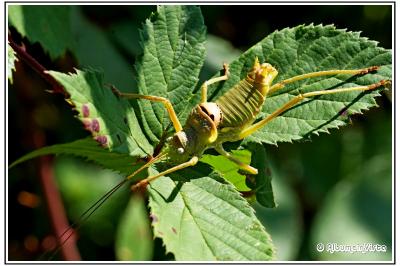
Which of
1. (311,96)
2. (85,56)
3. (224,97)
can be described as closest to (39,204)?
(85,56)

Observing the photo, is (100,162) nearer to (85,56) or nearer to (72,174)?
(85,56)

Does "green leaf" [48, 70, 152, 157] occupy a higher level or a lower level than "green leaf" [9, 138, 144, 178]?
higher

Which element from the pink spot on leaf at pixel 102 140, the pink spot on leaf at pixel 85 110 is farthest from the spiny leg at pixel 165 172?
the pink spot on leaf at pixel 85 110

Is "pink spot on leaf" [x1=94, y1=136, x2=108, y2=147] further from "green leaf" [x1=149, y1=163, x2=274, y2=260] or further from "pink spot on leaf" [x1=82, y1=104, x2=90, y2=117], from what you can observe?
"green leaf" [x1=149, y1=163, x2=274, y2=260]

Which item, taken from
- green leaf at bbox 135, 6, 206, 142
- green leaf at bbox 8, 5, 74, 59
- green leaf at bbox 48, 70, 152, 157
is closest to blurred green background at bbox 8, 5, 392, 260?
green leaf at bbox 8, 5, 74, 59

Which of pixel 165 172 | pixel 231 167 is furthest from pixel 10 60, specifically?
A: pixel 231 167

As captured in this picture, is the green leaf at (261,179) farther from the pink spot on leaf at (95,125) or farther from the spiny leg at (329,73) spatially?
the pink spot on leaf at (95,125)

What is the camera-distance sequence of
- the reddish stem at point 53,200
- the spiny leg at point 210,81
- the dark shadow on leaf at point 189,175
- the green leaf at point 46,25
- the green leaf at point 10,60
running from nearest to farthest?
1. the dark shadow on leaf at point 189,175
2. the green leaf at point 10,60
3. the spiny leg at point 210,81
4. the green leaf at point 46,25
5. the reddish stem at point 53,200

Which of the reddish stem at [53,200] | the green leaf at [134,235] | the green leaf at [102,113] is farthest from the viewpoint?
the green leaf at [134,235]

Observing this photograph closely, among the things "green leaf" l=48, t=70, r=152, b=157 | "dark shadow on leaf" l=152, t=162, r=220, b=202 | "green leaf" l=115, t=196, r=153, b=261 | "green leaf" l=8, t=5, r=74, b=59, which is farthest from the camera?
"green leaf" l=115, t=196, r=153, b=261
